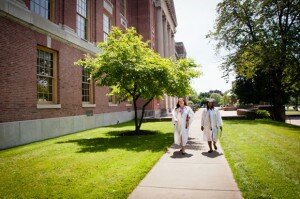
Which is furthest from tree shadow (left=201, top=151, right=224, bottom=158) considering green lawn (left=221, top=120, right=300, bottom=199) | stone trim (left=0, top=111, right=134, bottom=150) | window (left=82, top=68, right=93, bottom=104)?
window (left=82, top=68, right=93, bottom=104)

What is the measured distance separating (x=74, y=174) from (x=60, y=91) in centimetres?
875

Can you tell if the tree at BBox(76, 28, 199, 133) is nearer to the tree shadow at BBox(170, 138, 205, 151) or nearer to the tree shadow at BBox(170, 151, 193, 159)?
the tree shadow at BBox(170, 138, 205, 151)

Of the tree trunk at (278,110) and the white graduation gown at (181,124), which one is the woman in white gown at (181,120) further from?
the tree trunk at (278,110)

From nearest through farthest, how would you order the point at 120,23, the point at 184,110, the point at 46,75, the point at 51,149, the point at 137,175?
the point at 137,175 → the point at 184,110 → the point at 51,149 → the point at 46,75 → the point at 120,23

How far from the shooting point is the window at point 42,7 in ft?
42.6

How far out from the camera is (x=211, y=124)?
9.41m

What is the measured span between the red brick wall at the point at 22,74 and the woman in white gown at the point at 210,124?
7209mm

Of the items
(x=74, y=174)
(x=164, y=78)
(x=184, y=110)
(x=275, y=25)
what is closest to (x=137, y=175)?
(x=74, y=174)

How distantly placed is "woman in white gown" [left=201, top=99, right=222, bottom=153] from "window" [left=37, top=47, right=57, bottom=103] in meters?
7.89

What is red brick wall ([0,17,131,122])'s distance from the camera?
10.6m

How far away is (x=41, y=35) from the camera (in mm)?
13055

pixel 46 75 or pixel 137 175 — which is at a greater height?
pixel 46 75

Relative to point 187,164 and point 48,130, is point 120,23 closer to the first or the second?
point 48,130

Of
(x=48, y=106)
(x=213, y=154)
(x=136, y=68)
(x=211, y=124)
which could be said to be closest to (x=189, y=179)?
(x=213, y=154)
